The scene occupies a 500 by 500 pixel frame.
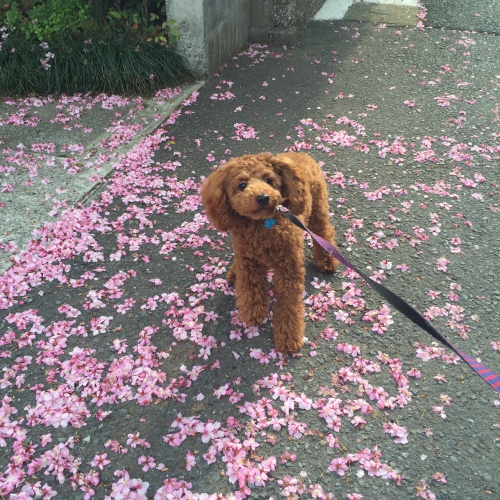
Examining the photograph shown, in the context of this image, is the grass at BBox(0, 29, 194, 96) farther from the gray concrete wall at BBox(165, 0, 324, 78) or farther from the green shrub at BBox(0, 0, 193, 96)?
the gray concrete wall at BBox(165, 0, 324, 78)

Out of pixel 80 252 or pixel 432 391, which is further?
pixel 80 252

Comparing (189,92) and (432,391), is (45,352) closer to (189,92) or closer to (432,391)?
(432,391)

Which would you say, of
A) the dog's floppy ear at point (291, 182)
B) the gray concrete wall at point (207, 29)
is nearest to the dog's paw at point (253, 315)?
the dog's floppy ear at point (291, 182)

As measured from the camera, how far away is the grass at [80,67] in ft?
18.5

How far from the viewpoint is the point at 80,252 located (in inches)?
144

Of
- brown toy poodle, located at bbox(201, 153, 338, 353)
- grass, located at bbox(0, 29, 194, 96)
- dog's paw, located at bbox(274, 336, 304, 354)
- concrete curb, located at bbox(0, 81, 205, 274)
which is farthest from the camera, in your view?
grass, located at bbox(0, 29, 194, 96)

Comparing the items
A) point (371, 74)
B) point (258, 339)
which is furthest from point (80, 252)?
point (371, 74)

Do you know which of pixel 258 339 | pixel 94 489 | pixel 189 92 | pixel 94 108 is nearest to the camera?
pixel 94 489

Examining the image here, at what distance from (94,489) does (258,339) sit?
1.33m

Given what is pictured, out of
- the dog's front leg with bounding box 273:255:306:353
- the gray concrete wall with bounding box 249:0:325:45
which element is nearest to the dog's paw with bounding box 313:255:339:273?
the dog's front leg with bounding box 273:255:306:353

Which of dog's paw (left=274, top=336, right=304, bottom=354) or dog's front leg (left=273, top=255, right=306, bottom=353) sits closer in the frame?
dog's front leg (left=273, top=255, right=306, bottom=353)

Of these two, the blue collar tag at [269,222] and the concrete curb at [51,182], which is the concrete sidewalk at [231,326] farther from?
the blue collar tag at [269,222]

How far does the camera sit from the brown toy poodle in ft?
7.61

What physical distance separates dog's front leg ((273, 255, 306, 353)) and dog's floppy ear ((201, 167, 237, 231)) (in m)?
0.51
